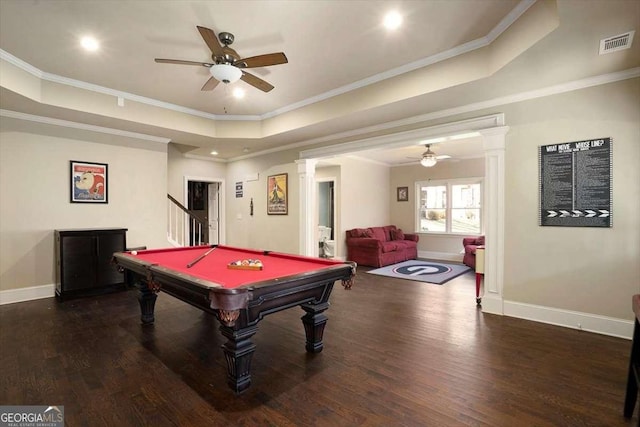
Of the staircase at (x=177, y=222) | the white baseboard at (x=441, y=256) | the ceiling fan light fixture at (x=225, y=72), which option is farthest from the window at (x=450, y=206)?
the ceiling fan light fixture at (x=225, y=72)

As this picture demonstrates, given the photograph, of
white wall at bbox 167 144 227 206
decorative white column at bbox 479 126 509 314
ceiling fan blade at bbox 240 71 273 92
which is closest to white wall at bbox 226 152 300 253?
white wall at bbox 167 144 227 206

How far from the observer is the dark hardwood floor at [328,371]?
184cm

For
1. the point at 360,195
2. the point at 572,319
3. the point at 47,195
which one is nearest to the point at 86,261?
the point at 47,195

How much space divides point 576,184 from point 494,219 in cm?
86

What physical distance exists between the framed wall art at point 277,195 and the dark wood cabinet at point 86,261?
2789mm

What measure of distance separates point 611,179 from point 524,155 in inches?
31.6

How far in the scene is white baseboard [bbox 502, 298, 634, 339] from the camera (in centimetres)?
296

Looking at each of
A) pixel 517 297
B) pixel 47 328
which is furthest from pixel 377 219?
pixel 47 328

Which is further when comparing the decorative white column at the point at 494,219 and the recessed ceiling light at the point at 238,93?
the recessed ceiling light at the point at 238,93

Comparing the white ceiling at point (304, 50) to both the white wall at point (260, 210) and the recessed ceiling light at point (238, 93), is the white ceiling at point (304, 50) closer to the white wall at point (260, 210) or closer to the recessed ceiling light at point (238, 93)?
the recessed ceiling light at point (238, 93)

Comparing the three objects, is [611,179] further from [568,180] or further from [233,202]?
[233,202]

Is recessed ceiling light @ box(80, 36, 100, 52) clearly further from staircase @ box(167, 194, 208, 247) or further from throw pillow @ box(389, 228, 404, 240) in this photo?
throw pillow @ box(389, 228, 404, 240)

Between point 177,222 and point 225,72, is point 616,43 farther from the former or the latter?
point 177,222

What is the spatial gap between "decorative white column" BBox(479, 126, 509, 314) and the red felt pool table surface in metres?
2.21
